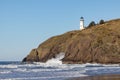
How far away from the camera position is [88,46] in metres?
89.9

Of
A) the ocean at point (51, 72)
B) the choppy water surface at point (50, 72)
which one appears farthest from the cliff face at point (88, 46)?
the choppy water surface at point (50, 72)

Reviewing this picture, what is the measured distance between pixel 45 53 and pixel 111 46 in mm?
21331

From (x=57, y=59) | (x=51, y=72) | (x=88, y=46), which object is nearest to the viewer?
(x=51, y=72)

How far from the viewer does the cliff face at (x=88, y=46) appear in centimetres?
8681

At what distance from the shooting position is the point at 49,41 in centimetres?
10744

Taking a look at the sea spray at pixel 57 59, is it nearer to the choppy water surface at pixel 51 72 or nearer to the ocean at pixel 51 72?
the choppy water surface at pixel 51 72

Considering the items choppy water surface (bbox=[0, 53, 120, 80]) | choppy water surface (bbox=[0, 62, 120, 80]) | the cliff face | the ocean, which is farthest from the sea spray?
choppy water surface (bbox=[0, 62, 120, 80])

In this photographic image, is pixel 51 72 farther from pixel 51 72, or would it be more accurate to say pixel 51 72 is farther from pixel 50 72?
pixel 50 72

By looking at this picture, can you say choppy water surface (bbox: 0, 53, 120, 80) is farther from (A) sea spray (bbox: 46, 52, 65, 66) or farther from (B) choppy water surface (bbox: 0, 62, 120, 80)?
(A) sea spray (bbox: 46, 52, 65, 66)

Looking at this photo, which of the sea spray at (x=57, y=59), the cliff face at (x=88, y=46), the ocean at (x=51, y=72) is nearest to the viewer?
the ocean at (x=51, y=72)

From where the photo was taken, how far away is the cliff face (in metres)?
86.8

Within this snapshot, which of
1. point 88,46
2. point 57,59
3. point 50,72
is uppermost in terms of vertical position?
point 88,46

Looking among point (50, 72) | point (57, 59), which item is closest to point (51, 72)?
point (50, 72)

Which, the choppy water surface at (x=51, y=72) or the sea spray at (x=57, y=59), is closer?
the choppy water surface at (x=51, y=72)
